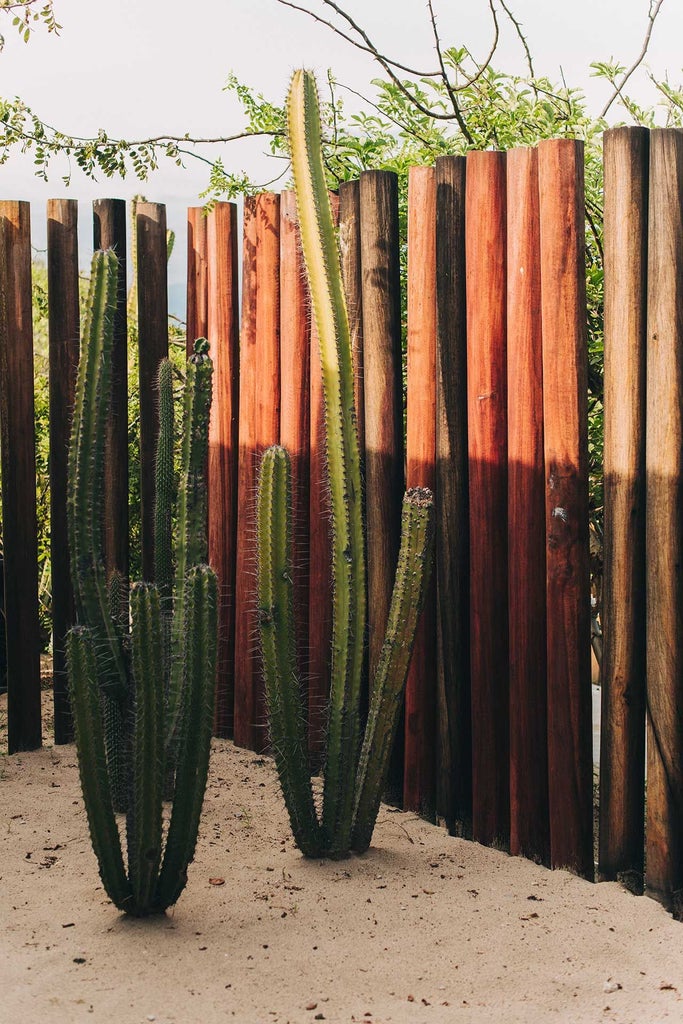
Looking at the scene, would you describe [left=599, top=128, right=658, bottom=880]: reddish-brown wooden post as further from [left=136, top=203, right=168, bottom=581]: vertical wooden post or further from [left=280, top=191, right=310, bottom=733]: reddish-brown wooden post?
[left=136, top=203, right=168, bottom=581]: vertical wooden post

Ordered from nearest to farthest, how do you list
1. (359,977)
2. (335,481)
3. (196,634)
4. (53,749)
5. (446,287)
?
1. (359,977)
2. (196,634)
3. (335,481)
4. (446,287)
5. (53,749)

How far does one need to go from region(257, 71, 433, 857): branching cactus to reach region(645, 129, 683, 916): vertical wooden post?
25.3 inches

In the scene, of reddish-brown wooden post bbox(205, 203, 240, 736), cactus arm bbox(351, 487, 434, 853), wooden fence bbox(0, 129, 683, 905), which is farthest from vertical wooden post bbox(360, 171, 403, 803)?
reddish-brown wooden post bbox(205, 203, 240, 736)

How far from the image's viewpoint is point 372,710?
336 cm

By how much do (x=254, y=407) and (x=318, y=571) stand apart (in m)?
0.76

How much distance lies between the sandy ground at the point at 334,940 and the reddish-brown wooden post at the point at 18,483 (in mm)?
887

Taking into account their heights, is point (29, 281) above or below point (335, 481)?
above

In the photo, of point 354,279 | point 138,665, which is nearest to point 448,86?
point 354,279

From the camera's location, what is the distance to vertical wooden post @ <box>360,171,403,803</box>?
379 centimetres

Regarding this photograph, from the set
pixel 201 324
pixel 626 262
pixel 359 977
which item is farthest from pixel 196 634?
pixel 201 324

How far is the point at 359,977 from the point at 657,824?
98 centimetres

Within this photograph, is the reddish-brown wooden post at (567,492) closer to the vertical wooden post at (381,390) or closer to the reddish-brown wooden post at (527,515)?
the reddish-brown wooden post at (527,515)

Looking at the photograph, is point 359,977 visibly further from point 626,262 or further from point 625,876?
point 626,262

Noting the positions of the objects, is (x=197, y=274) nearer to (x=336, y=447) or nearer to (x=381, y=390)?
(x=381, y=390)
